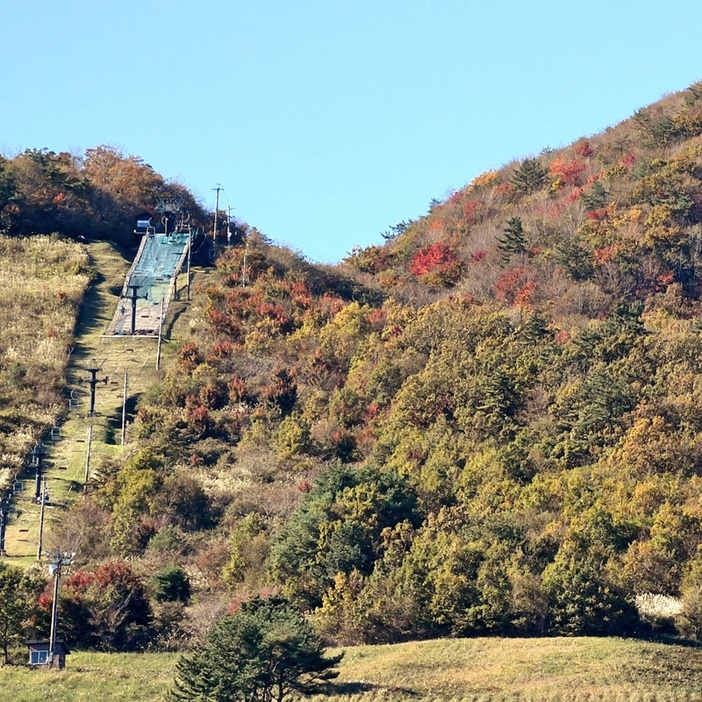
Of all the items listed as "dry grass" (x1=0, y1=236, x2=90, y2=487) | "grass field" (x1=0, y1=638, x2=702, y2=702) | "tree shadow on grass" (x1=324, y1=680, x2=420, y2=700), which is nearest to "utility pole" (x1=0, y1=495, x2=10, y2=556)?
"dry grass" (x1=0, y1=236, x2=90, y2=487)

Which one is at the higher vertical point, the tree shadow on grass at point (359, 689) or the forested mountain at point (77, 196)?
the forested mountain at point (77, 196)

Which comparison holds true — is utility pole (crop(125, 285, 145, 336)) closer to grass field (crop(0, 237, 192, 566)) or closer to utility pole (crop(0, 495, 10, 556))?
grass field (crop(0, 237, 192, 566))

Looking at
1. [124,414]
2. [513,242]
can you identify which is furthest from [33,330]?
[513,242]

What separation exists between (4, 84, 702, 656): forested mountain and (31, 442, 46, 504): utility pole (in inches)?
109

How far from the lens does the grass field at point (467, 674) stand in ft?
168

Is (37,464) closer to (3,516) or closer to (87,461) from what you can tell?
(87,461)

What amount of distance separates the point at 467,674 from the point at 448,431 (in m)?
23.6

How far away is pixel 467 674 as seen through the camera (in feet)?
177

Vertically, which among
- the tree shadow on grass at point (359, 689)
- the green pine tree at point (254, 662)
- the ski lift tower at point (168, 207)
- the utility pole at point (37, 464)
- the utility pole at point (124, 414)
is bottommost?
the tree shadow on grass at point (359, 689)

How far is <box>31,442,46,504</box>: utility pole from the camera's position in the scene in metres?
72.7

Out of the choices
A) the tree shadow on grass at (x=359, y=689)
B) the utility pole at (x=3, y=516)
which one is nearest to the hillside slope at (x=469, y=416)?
the utility pole at (x=3, y=516)

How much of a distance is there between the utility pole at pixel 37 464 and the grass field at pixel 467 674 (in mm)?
16136

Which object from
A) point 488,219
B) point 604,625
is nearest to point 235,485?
point 604,625

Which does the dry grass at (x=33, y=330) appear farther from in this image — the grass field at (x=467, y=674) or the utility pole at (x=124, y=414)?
the grass field at (x=467, y=674)
